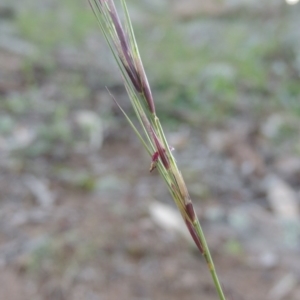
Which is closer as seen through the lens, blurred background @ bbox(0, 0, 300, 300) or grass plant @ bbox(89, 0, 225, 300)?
grass plant @ bbox(89, 0, 225, 300)

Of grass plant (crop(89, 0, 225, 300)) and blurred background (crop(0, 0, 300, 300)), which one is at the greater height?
blurred background (crop(0, 0, 300, 300))

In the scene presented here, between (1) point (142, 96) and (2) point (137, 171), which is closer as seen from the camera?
(1) point (142, 96)

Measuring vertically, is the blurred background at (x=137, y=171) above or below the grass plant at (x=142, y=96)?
above

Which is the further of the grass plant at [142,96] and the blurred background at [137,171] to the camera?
the blurred background at [137,171]

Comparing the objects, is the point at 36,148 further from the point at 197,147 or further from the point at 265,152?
the point at 265,152

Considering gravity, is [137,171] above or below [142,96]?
above

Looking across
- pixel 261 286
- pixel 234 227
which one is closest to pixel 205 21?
pixel 234 227
